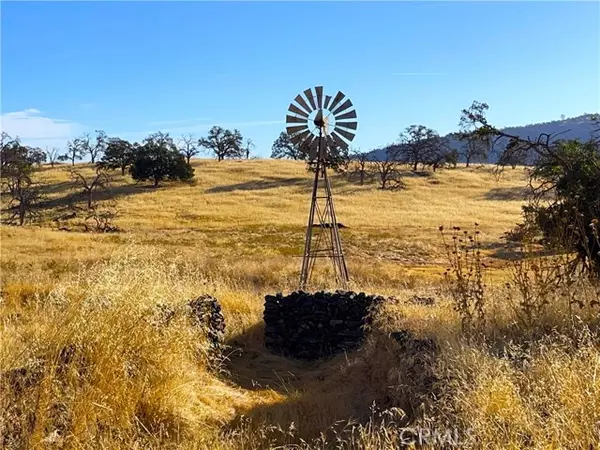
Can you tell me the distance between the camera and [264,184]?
175 feet

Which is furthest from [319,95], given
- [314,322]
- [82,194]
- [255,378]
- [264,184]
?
[264,184]

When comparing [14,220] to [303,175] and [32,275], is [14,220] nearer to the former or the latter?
[32,275]

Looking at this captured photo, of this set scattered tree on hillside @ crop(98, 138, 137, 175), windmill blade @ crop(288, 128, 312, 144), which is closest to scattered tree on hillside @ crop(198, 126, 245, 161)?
scattered tree on hillside @ crop(98, 138, 137, 175)

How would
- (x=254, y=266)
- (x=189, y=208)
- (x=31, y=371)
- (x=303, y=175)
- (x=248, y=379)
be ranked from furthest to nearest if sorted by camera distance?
1. (x=303, y=175)
2. (x=189, y=208)
3. (x=254, y=266)
4. (x=248, y=379)
5. (x=31, y=371)

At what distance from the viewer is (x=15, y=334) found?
18.6 ft

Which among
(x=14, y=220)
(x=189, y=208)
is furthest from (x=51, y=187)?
(x=189, y=208)

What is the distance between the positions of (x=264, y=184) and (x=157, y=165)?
33.7ft

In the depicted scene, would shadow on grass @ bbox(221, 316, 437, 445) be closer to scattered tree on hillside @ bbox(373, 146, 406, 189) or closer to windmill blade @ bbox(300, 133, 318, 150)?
windmill blade @ bbox(300, 133, 318, 150)

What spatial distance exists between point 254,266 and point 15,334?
1009 cm

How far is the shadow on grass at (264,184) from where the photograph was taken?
164 feet

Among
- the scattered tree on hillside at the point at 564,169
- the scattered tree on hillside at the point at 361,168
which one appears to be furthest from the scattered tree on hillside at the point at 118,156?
the scattered tree on hillside at the point at 564,169

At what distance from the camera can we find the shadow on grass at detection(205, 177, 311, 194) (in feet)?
164

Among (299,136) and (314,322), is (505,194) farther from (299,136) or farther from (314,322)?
(314,322)

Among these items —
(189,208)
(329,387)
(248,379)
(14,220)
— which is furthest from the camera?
(189,208)
